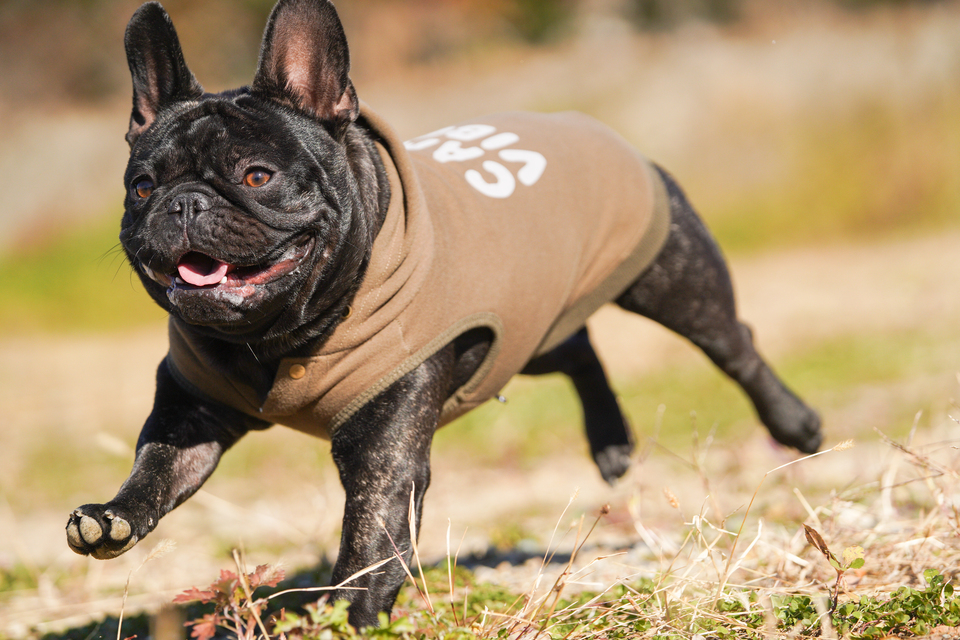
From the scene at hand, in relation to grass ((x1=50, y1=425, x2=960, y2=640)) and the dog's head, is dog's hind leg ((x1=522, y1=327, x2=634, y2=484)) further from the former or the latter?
the dog's head

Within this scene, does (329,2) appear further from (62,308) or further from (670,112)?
(670,112)

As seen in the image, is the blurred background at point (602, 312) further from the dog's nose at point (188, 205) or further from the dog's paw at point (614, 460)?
the dog's nose at point (188, 205)

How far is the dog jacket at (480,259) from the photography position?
2.87 meters

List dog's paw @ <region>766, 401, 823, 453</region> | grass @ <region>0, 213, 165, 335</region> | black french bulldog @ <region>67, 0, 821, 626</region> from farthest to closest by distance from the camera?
grass @ <region>0, 213, 165, 335</region> < dog's paw @ <region>766, 401, 823, 453</region> < black french bulldog @ <region>67, 0, 821, 626</region>

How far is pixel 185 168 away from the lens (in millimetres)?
2729

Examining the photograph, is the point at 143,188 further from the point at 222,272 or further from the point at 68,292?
the point at 68,292

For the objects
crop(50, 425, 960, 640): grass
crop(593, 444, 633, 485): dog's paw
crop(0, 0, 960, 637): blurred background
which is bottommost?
crop(0, 0, 960, 637): blurred background

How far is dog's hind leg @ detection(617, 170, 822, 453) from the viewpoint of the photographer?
3.99 metres

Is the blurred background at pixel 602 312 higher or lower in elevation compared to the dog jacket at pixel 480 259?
lower

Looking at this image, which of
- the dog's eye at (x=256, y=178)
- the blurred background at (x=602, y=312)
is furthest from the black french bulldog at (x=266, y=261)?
the blurred background at (x=602, y=312)

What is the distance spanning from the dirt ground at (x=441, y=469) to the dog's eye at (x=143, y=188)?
3.69 ft

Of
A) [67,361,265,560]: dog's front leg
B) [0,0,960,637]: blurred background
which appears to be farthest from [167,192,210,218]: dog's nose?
[0,0,960,637]: blurred background

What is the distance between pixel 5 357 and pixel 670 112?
11357 millimetres

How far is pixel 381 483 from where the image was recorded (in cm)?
279
